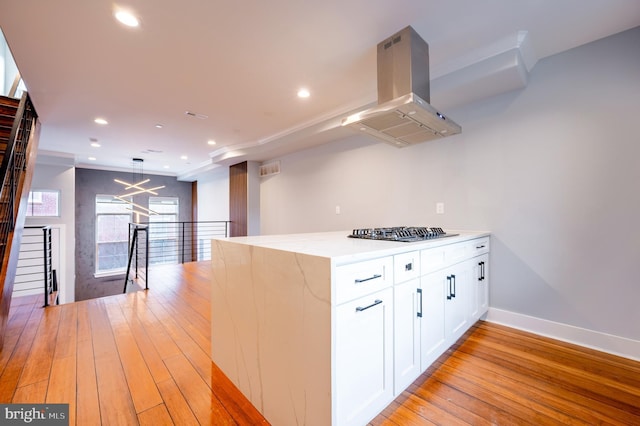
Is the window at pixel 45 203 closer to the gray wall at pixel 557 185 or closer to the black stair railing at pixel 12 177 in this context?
the black stair railing at pixel 12 177

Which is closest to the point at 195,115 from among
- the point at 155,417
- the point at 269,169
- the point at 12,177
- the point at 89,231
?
the point at 12,177

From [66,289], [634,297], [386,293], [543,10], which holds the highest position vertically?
[543,10]

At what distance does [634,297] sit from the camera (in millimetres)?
2041

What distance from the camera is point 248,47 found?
2.26m

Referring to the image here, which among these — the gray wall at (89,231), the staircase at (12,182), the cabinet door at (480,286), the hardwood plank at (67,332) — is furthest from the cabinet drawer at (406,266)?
the gray wall at (89,231)

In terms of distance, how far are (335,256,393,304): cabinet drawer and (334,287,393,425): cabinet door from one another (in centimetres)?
4

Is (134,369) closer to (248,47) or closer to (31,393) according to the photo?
(31,393)

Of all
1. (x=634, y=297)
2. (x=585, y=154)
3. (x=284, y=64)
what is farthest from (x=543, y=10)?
(x=634, y=297)

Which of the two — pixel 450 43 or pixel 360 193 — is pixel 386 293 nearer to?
pixel 450 43

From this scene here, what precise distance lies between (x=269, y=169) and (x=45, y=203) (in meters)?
4.85

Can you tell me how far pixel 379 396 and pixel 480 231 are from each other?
6.94 ft

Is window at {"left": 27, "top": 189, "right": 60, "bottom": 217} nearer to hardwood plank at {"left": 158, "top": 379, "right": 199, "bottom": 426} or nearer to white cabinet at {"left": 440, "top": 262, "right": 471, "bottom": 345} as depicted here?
hardwood plank at {"left": 158, "top": 379, "right": 199, "bottom": 426}

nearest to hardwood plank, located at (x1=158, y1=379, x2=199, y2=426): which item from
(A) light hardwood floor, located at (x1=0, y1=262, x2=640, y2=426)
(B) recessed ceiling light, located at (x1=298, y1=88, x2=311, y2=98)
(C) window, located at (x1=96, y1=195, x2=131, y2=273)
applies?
(A) light hardwood floor, located at (x1=0, y1=262, x2=640, y2=426)

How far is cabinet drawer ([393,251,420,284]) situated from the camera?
149cm
